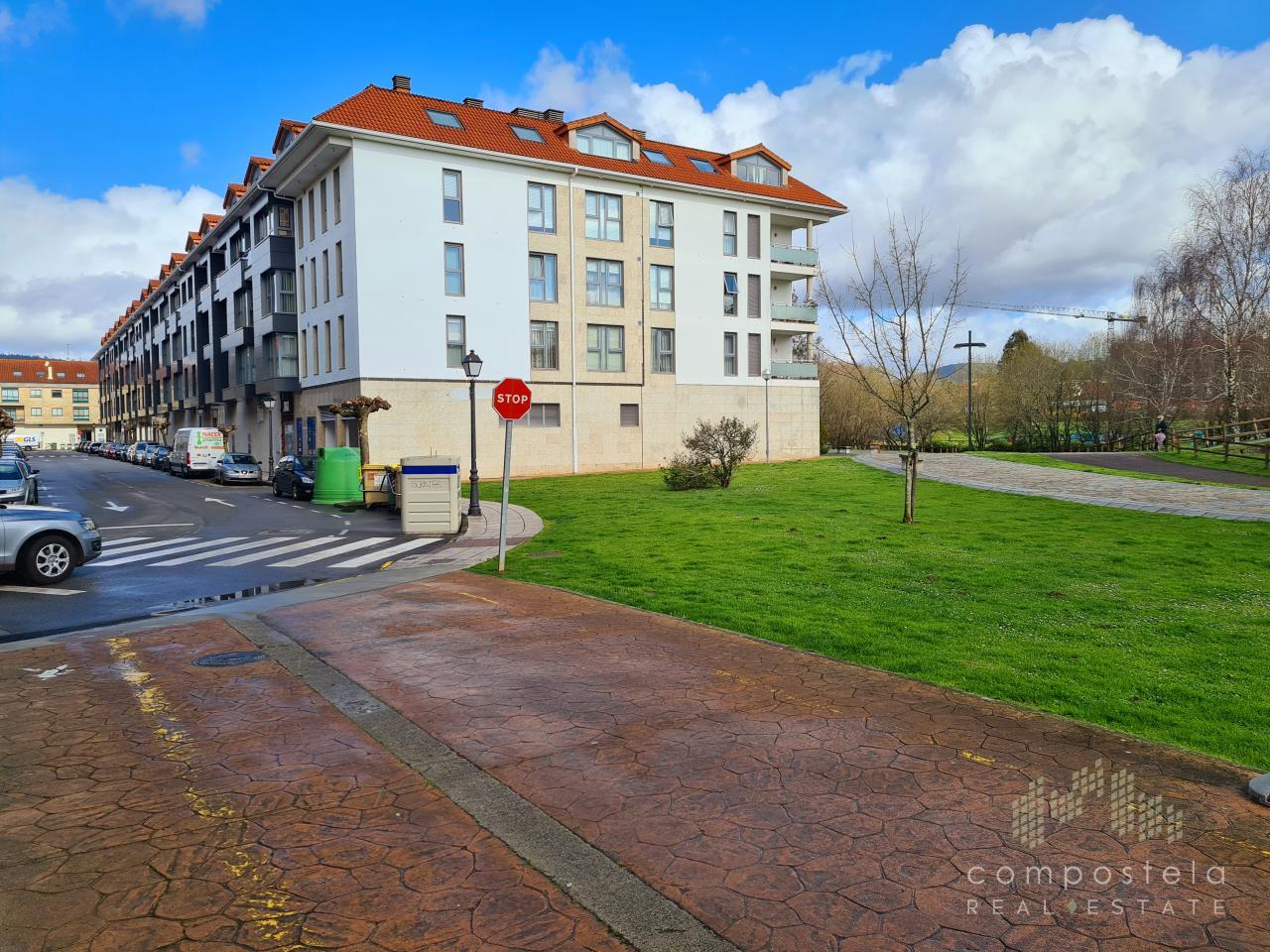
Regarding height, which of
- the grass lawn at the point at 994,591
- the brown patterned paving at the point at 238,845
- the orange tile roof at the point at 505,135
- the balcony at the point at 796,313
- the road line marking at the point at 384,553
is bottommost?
the road line marking at the point at 384,553

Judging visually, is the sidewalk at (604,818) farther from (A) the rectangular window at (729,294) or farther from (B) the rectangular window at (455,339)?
(A) the rectangular window at (729,294)

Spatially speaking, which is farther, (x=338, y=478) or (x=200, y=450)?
(x=200, y=450)

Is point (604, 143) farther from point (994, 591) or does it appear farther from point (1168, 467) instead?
point (994, 591)

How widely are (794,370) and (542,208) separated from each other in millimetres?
16035

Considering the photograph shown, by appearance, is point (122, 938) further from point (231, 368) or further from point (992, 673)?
point (231, 368)

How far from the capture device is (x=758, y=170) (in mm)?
43906

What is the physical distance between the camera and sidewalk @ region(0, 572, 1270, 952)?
3.22m

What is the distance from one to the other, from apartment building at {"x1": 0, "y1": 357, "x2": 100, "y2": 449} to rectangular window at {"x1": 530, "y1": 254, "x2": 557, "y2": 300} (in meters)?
122

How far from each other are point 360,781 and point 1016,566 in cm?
905

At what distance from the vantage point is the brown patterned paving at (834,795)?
10.6ft

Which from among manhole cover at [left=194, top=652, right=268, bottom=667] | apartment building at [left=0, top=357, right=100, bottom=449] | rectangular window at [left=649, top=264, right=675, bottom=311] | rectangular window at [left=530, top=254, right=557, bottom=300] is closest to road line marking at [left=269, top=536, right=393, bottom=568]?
manhole cover at [left=194, top=652, right=268, bottom=667]

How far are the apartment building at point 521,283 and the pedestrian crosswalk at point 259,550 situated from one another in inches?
590

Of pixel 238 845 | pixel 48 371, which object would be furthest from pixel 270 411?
pixel 48 371

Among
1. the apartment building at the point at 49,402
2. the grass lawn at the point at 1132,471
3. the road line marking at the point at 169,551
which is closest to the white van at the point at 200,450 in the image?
the road line marking at the point at 169,551
